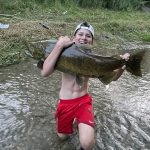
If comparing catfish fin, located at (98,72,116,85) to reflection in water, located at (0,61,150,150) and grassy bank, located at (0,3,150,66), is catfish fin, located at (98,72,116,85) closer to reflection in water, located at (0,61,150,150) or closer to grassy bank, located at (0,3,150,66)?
reflection in water, located at (0,61,150,150)

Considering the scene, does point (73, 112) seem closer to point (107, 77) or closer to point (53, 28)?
point (107, 77)

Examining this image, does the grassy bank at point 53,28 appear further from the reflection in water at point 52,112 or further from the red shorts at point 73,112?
the red shorts at point 73,112

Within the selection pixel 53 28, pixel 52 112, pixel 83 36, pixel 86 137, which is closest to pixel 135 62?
pixel 83 36

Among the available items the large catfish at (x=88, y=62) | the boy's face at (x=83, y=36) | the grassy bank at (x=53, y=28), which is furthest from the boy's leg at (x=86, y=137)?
the grassy bank at (x=53, y=28)

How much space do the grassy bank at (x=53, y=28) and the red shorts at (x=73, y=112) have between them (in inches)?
110

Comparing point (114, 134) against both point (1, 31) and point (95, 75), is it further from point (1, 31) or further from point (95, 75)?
point (1, 31)

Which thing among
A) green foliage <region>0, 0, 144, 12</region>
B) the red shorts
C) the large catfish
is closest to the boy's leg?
the red shorts

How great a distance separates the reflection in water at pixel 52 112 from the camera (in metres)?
4.64

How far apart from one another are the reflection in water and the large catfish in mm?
1028

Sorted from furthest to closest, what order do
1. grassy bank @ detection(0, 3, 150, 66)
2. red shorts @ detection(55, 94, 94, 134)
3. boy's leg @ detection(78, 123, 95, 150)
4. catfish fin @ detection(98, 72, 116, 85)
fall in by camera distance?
grassy bank @ detection(0, 3, 150, 66) → red shorts @ detection(55, 94, 94, 134) → catfish fin @ detection(98, 72, 116, 85) → boy's leg @ detection(78, 123, 95, 150)

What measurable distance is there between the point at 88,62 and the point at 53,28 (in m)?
7.08

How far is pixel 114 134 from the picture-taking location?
194 inches

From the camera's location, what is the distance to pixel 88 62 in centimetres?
407

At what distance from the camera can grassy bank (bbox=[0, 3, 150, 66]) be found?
861 centimetres
